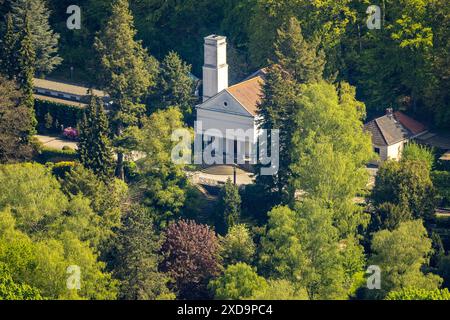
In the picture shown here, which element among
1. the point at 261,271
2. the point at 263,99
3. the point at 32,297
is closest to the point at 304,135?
the point at 263,99

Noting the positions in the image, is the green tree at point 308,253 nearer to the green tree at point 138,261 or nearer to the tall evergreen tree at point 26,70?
the green tree at point 138,261

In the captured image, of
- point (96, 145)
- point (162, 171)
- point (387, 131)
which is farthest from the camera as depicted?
point (387, 131)

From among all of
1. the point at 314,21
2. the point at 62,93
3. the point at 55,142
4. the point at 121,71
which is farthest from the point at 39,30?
the point at 314,21

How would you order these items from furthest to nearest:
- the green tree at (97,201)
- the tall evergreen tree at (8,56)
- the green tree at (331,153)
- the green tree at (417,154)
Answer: the tall evergreen tree at (8,56), the green tree at (417,154), the green tree at (331,153), the green tree at (97,201)

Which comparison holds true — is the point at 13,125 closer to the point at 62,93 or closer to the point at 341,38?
the point at 62,93

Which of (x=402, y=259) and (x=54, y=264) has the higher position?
(x=402, y=259)

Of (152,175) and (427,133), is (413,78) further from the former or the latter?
(152,175)

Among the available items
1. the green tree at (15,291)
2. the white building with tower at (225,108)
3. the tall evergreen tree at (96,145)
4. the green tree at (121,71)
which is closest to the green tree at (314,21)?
the white building with tower at (225,108)
